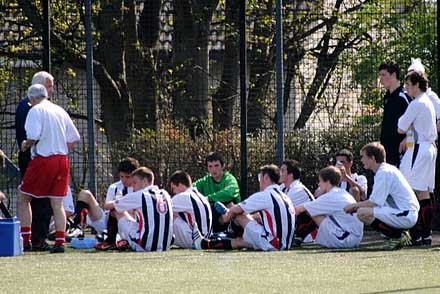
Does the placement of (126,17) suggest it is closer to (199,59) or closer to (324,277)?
(199,59)

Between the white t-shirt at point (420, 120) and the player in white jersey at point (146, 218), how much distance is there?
2684mm

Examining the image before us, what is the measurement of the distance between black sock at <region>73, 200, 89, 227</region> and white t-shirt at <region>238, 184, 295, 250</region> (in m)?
2.20

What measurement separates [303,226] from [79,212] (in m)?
2.69

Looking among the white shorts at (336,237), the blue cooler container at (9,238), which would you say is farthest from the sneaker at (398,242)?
the blue cooler container at (9,238)

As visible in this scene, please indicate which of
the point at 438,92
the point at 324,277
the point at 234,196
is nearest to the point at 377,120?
the point at 438,92

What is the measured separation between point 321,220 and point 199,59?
5.42 m

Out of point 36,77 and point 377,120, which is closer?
point 36,77

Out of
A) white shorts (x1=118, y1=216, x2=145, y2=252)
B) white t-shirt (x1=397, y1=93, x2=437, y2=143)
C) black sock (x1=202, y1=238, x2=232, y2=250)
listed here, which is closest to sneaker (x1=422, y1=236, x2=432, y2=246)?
white t-shirt (x1=397, y1=93, x2=437, y2=143)

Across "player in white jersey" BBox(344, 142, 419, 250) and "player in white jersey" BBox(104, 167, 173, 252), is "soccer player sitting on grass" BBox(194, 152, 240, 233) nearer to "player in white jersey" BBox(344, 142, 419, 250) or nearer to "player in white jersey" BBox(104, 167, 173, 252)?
"player in white jersey" BBox(104, 167, 173, 252)

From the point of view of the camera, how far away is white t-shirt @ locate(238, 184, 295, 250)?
1348cm

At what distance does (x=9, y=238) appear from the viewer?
12703 mm

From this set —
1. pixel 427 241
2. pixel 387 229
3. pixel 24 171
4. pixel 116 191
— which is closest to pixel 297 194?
pixel 387 229

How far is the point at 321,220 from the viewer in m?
13.8

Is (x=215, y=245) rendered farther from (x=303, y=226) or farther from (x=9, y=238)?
(x=9, y=238)
